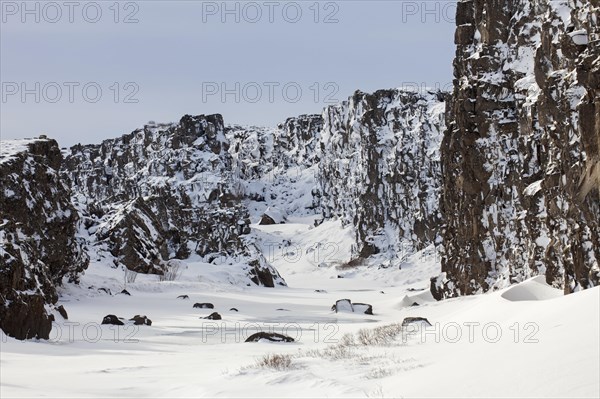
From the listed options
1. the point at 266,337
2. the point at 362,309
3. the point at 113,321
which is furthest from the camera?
the point at 362,309

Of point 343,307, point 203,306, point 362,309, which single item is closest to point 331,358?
point 203,306

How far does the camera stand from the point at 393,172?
105 meters

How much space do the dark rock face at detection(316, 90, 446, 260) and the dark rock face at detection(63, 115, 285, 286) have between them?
751 inches

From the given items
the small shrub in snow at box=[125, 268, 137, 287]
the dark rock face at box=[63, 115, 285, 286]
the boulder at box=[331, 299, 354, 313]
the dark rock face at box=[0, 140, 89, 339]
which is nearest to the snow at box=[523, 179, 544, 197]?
the boulder at box=[331, 299, 354, 313]

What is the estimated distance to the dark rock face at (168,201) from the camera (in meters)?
58.7

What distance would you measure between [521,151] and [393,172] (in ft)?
220

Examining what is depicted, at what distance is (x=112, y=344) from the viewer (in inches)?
770

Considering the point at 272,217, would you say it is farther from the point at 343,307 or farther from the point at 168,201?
the point at 343,307

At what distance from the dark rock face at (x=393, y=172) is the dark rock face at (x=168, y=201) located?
1908 centimetres

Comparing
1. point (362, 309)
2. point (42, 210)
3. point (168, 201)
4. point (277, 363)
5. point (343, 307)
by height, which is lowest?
point (362, 309)

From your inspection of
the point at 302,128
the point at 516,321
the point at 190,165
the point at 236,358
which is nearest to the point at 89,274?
the point at 236,358

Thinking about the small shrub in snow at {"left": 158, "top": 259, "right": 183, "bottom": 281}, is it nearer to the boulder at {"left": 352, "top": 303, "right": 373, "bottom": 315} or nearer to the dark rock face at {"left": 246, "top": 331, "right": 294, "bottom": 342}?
the boulder at {"left": 352, "top": 303, "right": 373, "bottom": 315}

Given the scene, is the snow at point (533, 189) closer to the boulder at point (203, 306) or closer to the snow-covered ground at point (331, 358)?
the snow-covered ground at point (331, 358)

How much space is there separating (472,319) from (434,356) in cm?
598
